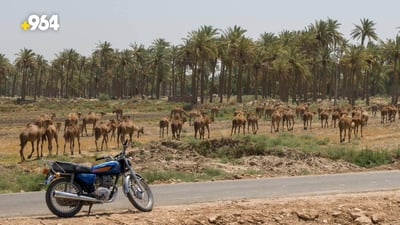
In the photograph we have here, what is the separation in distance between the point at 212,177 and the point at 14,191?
6.13m

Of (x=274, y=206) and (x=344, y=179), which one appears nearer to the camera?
(x=274, y=206)

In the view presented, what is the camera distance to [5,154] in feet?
114

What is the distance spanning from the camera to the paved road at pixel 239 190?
1350cm

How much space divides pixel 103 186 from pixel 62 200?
2.75 ft

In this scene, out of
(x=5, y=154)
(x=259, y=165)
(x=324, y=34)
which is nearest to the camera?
(x=259, y=165)

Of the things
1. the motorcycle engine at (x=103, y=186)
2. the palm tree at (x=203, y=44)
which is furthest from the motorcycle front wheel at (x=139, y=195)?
the palm tree at (x=203, y=44)

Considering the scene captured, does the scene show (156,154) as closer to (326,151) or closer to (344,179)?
(326,151)

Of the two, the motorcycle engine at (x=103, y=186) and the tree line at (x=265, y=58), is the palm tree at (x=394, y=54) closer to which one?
the tree line at (x=265, y=58)

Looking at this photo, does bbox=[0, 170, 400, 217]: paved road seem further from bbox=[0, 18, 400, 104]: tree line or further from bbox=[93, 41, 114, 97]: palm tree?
bbox=[93, 41, 114, 97]: palm tree

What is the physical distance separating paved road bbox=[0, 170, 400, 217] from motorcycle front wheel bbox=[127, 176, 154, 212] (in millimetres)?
689

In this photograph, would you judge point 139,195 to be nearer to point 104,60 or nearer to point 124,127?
point 124,127

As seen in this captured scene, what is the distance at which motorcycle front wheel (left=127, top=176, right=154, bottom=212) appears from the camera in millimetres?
12258

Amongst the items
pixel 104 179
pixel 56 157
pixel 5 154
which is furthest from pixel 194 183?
pixel 5 154

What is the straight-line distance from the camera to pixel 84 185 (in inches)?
466
